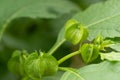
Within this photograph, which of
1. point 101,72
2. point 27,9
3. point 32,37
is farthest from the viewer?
point 32,37

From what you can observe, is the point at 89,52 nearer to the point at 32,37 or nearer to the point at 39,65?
the point at 39,65

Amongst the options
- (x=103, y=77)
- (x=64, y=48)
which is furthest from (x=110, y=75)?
(x=64, y=48)

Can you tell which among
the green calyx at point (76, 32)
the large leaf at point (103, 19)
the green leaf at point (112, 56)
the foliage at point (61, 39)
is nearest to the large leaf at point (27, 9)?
the foliage at point (61, 39)

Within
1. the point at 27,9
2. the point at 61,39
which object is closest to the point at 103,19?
the point at 61,39

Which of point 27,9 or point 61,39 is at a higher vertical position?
point 27,9

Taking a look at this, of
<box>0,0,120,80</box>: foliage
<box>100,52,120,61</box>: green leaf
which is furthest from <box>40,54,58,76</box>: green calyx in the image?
<box>100,52,120,61</box>: green leaf

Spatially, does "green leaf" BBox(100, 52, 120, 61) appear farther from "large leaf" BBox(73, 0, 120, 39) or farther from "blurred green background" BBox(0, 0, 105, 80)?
"blurred green background" BBox(0, 0, 105, 80)

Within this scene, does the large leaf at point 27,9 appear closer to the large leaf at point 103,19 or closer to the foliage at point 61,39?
the foliage at point 61,39

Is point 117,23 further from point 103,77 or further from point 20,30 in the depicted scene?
point 20,30
